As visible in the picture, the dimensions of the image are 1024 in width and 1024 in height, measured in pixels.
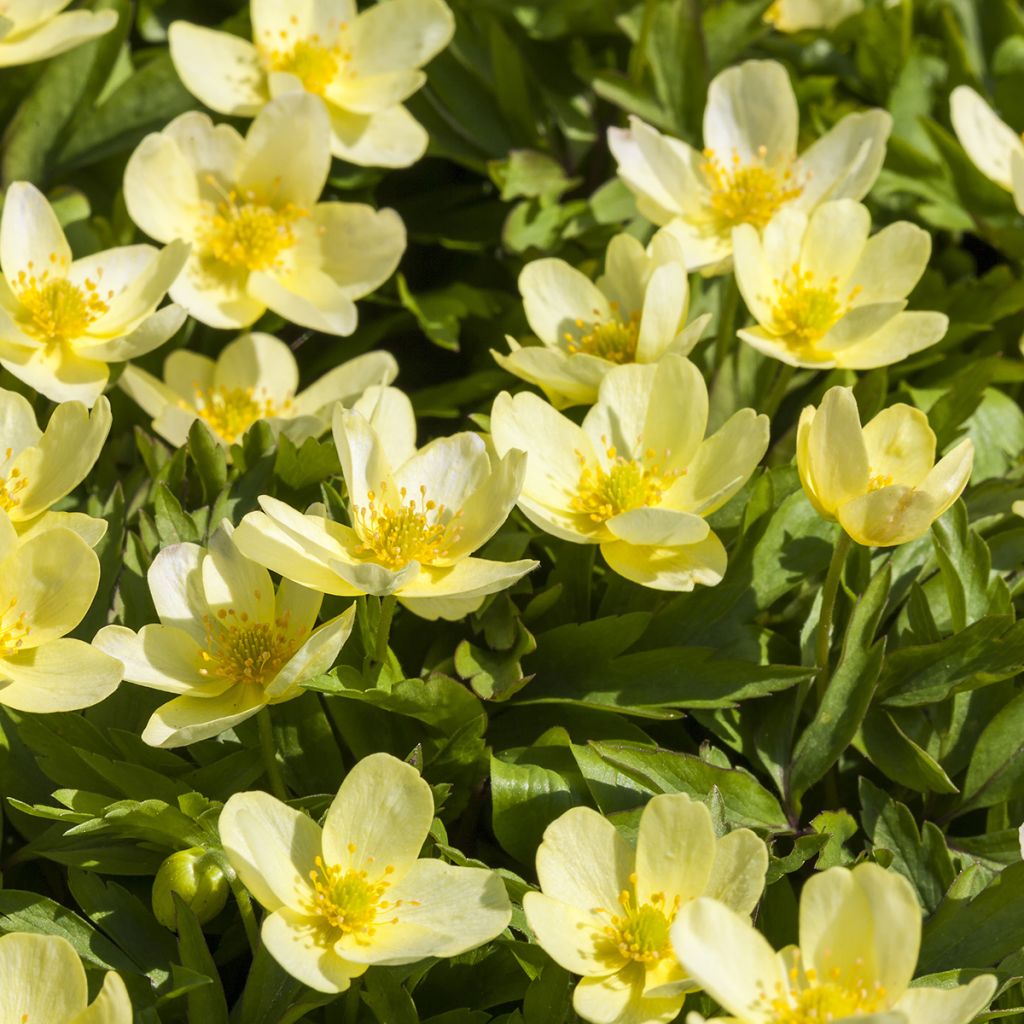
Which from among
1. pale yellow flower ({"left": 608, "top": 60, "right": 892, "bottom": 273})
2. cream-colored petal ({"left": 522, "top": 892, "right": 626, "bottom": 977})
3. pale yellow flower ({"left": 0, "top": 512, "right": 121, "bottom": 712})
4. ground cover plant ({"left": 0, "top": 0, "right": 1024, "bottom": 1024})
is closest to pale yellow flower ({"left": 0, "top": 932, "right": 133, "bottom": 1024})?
ground cover plant ({"left": 0, "top": 0, "right": 1024, "bottom": 1024})

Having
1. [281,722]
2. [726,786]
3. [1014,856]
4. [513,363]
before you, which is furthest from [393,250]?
[1014,856]

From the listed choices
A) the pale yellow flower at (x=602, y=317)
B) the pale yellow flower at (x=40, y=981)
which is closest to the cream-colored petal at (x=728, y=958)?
the pale yellow flower at (x=40, y=981)

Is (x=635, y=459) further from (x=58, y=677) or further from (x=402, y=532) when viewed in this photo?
(x=58, y=677)

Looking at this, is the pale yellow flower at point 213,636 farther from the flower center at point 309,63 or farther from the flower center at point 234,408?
the flower center at point 309,63

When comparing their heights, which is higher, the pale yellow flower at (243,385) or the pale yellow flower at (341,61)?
the pale yellow flower at (341,61)

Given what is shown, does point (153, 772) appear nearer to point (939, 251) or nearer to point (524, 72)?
point (524, 72)

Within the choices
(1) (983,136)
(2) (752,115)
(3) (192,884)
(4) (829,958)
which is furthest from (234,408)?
(1) (983,136)
